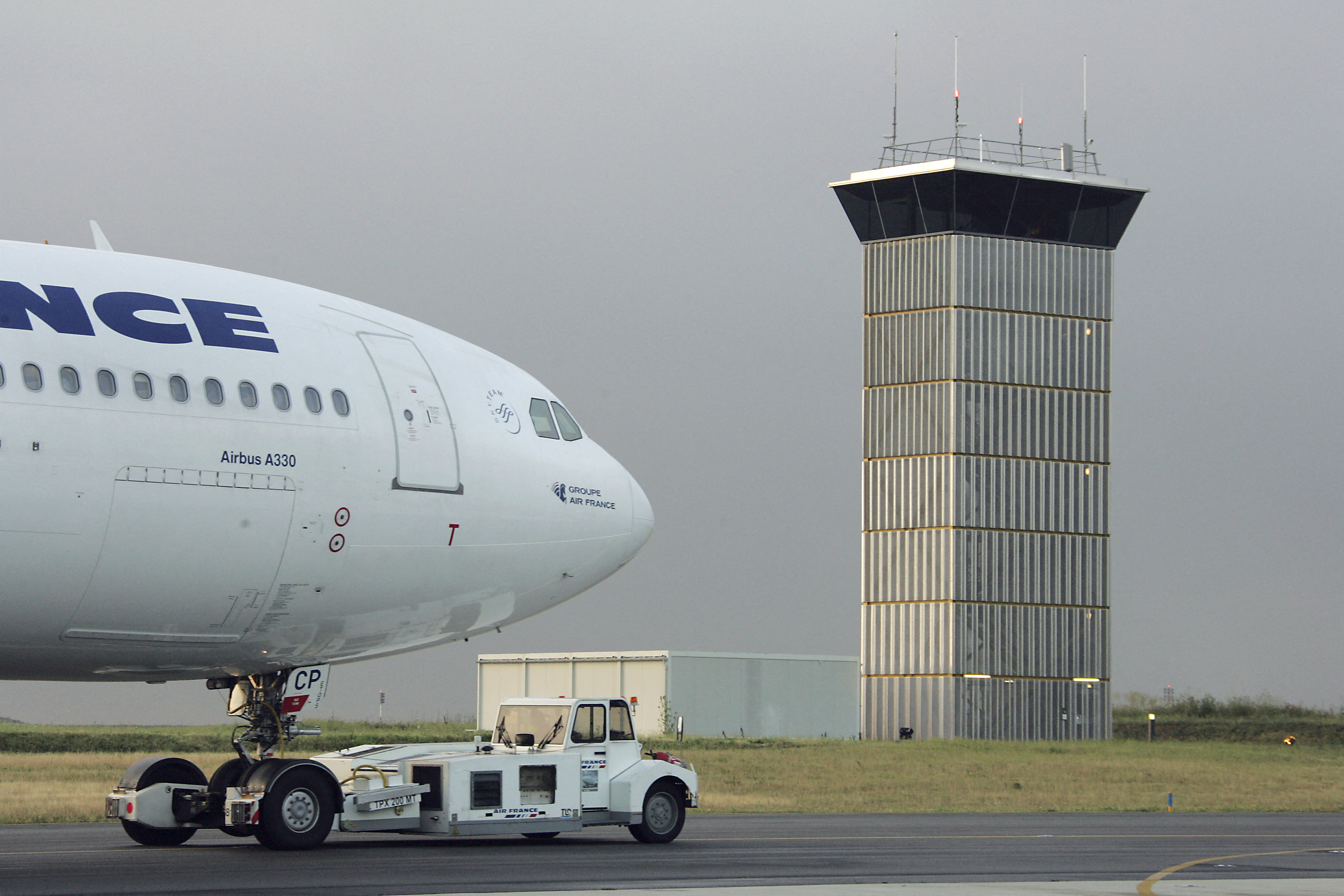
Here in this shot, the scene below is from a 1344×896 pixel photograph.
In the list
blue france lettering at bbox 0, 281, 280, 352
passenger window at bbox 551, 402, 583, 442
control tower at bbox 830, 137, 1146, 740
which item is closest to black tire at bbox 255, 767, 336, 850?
passenger window at bbox 551, 402, 583, 442

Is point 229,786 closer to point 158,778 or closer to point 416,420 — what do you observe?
point 158,778

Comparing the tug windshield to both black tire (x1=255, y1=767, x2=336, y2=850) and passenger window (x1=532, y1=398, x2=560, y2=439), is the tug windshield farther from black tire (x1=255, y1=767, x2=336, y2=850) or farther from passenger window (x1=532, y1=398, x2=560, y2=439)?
passenger window (x1=532, y1=398, x2=560, y2=439)

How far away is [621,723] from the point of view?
26078 mm

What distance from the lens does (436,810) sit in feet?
79.3

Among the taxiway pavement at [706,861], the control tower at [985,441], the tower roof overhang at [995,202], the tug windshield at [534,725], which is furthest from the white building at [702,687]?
the tug windshield at [534,725]

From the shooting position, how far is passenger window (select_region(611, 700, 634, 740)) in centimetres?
2592

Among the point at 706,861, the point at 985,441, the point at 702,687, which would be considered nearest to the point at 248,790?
the point at 706,861

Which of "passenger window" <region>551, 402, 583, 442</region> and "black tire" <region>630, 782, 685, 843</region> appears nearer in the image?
"passenger window" <region>551, 402, 583, 442</region>

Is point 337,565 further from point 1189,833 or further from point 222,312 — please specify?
point 1189,833

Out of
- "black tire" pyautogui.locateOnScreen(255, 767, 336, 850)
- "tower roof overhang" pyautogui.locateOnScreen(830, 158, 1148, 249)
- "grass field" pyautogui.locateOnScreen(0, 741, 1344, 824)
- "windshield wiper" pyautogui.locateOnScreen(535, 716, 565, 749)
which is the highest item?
"tower roof overhang" pyautogui.locateOnScreen(830, 158, 1148, 249)

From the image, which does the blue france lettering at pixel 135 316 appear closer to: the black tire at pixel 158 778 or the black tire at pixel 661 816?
the black tire at pixel 158 778

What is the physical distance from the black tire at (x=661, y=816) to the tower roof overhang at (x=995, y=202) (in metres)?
61.4

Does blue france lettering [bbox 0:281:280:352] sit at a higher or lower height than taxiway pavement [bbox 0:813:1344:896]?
higher

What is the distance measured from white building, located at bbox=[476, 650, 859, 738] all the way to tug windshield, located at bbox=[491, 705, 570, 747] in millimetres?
48486
